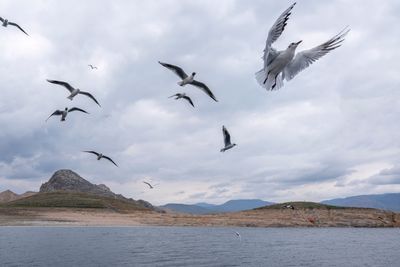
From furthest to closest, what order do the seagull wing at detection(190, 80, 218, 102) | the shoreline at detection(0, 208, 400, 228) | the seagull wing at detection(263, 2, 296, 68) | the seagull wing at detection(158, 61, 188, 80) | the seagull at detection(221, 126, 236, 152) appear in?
the shoreline at detection(0, 208, 400, 228), the seagull at detection(221, 126, 236, 152), the seagull wing at detection(190, 80, 218, 102), the seagull wing at detection(158, 61, 188, 80), the seagull wing at detection(263, 2, 296, 68)

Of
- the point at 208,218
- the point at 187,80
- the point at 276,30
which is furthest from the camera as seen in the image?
the point at 208,218

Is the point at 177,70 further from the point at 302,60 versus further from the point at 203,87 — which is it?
the point at 302,60

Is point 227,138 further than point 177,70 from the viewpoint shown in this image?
Yes

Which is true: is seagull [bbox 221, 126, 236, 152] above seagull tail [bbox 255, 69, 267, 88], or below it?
above

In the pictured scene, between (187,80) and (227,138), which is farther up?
(187,80)

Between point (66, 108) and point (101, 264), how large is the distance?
19863 millimetres

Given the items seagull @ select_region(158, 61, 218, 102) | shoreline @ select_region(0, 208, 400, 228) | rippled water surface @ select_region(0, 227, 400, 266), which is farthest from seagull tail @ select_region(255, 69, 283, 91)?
shoreline @ select_region(0, 208, 400, 228)

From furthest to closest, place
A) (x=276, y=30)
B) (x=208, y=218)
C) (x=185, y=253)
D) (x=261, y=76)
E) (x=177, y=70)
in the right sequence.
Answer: (x=208, y=218)
(x=185, y=253)
(x=177, y=70)
(x=261, y=76)
(x=276, y=30)

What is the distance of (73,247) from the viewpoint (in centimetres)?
6253

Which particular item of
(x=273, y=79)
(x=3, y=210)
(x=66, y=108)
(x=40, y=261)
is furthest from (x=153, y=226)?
(x=273, y=79)

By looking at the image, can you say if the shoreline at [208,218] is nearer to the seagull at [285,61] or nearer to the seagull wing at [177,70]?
the seagull wing at [177,70]

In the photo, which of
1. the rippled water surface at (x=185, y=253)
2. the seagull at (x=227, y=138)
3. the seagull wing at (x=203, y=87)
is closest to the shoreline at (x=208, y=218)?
the rippled water surface at (x=185, y=253)

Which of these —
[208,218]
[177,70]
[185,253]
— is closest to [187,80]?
[177,70]

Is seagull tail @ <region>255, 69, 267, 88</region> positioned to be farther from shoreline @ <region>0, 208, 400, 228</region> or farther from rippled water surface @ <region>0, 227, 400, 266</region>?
shoreline @ <region>0, 208, 400, 228</region>
